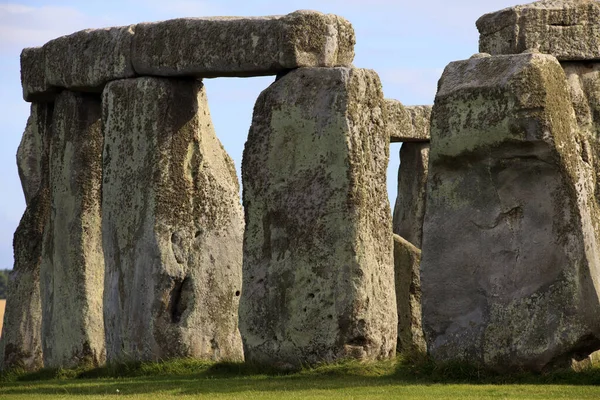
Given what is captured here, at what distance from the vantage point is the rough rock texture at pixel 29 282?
25.0 meters

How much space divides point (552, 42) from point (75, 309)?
7008 millimetres

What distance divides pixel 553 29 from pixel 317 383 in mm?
6412

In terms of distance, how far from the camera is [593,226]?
17.7 metres

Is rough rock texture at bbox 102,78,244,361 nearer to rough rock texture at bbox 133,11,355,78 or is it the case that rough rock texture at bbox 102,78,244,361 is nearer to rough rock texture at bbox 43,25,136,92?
rough rock texture at bbox 43,25,136,92

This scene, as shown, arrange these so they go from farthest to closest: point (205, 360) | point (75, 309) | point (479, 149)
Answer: point (75, 309) < point (205, 360) < point (479, 149)

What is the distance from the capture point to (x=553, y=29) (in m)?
22.5

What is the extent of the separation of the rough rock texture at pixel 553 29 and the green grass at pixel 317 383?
5.04 m

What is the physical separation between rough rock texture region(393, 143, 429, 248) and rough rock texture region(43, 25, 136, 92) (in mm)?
7462

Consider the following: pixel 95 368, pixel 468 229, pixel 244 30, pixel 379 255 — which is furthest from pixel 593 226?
pixel 95 368

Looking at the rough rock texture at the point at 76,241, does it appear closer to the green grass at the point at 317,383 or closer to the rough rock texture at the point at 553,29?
the green grass at the point at 317,383

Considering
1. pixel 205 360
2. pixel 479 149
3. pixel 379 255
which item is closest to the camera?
pixel 479 149

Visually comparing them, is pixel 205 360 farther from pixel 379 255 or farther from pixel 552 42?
pixel 552 42

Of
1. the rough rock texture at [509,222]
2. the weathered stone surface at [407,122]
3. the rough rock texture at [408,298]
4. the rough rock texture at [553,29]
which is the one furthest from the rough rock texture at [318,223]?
the weathered stone surface at [407,122]

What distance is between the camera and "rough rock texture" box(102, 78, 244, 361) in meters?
21.9
